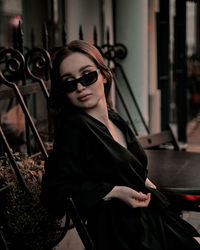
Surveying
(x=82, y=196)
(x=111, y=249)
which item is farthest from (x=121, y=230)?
(x=82, y=196)

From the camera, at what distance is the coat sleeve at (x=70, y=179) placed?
190 centimetres

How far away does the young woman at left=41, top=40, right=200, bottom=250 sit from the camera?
6.31 ft

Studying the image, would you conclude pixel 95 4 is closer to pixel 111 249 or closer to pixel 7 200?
pixel 7 200

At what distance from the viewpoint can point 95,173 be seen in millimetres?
1974

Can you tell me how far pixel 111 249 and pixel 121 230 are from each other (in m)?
0.09

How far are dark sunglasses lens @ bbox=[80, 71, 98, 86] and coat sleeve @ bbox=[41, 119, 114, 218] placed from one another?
23 cm

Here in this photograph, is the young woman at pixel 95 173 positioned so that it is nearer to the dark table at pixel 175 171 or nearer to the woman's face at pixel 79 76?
the woman's face at pixel 79 76

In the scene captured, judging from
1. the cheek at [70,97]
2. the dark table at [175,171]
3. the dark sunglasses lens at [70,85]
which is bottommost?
the dark table at [175,171]

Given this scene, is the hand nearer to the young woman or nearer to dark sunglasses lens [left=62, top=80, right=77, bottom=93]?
the young woman

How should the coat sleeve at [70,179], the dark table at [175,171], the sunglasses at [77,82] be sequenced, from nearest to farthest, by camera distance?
the coat sleeve at [70,179] < the sunglasses at [77,82] < the dark table at [175,171]

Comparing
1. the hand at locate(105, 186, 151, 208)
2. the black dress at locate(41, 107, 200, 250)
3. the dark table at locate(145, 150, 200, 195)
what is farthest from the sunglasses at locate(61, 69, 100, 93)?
the dark table at locate(145, 150, 200, 195)

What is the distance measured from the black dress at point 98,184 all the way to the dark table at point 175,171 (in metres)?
0.50

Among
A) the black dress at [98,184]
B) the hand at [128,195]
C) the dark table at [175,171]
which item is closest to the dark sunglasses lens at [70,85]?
the black dress at [98,184]

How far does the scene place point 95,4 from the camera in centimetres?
559
